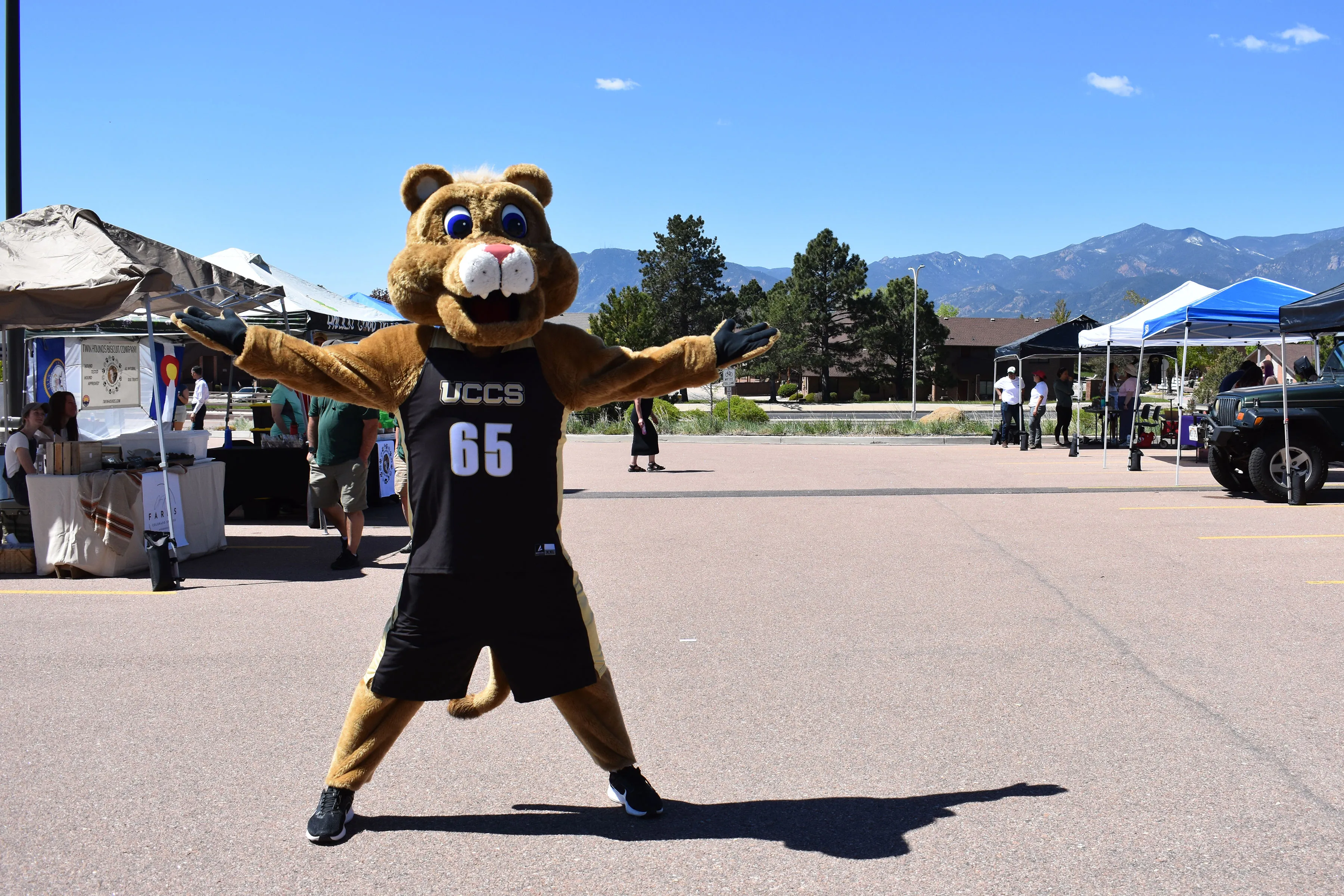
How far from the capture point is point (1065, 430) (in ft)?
81.1

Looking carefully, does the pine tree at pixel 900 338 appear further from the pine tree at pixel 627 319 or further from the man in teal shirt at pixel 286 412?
the man in teal shirt at pixel 286 412

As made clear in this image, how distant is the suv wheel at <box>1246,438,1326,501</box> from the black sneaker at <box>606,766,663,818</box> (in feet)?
37.5

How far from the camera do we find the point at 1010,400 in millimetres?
23766

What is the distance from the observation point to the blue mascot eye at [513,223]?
3832mm

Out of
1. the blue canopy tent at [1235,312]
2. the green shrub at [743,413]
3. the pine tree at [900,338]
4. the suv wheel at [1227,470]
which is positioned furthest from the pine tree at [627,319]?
the suv wheel at [1227,470]

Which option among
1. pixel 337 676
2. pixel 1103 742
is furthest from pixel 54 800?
pixel 1103 742

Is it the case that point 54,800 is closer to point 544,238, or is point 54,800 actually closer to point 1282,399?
point 544,238

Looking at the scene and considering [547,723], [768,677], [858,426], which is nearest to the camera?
[547,723]

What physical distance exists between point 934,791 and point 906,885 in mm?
775

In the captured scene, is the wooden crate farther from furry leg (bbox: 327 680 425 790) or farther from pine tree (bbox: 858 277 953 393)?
pine tree (bbox: 858 277 953 393)

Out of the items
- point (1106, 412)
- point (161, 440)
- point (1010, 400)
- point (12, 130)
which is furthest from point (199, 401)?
point (1106, 412)

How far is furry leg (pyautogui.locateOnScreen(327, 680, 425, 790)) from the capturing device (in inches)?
144

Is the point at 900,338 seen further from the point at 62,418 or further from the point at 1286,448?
the point at 62,418

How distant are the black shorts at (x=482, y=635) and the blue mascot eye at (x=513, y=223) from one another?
116 centimetres
